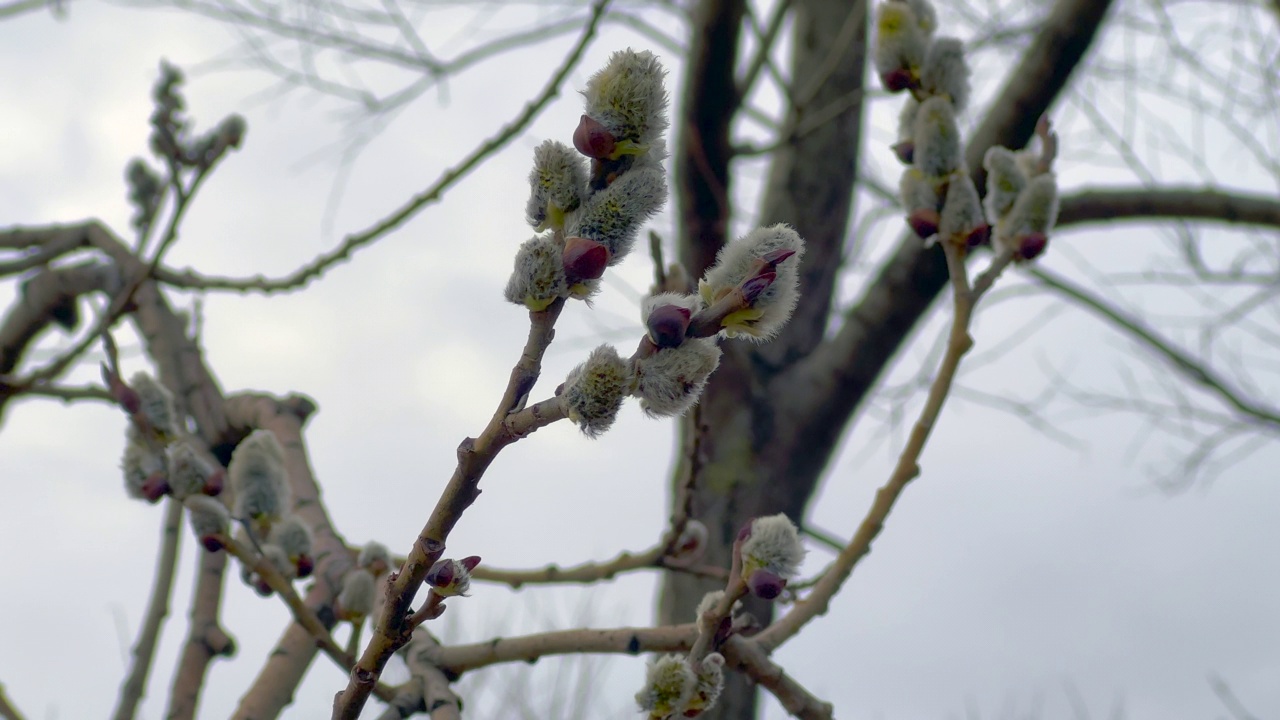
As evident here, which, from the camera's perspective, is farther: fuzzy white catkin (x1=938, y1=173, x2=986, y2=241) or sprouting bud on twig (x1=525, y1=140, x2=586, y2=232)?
fuzzy white catkin (x1=938, y1=173, x2=986, y2=241)

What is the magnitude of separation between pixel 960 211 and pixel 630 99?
0.65m

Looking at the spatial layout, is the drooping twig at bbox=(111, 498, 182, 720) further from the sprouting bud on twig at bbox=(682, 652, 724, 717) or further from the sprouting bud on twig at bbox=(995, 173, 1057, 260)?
the sprouting bud on twig at bbox=(995, 173, 1057, 260)

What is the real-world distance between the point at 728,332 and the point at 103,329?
2.79ft

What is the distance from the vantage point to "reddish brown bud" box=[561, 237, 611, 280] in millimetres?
579

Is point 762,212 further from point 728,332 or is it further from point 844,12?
point 728,332

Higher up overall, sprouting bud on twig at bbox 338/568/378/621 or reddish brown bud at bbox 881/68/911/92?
reddish brown bud at bbox 881/68/911/92

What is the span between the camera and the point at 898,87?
122 cm

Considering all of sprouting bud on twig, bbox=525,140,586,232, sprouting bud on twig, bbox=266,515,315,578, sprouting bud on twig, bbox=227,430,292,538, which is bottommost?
sprouting bud on twig, bbox=525,140,586,232

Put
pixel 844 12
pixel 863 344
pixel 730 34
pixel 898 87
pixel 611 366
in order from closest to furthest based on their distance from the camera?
pixel 611 366, pixel 898 87, pixel 730 34, pixel 863 344, pixel 844 12

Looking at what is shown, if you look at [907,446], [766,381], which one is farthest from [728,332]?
[766,381]

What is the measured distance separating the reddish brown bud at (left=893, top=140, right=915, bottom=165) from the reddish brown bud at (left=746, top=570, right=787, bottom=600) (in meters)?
0.62

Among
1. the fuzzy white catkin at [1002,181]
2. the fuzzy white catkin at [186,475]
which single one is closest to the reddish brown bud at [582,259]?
the fuzzy white catkin at [186,475]

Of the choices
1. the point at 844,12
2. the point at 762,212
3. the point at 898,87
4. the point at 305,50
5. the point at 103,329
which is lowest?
the point at 103,329

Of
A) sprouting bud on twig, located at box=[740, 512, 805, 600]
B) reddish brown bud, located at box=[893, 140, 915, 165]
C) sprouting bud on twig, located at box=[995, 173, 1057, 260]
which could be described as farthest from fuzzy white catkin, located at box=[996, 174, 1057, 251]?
sprouting bud on twig, located at box=[740, 512, 805, 600]
